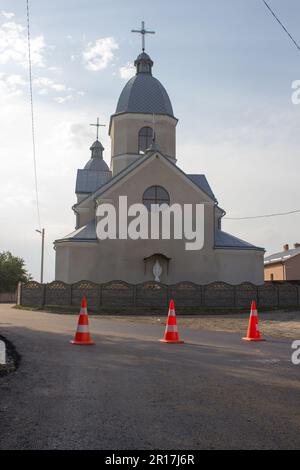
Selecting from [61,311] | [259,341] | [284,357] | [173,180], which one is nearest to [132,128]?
[173,180]

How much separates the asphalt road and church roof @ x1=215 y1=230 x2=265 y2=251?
839 inches

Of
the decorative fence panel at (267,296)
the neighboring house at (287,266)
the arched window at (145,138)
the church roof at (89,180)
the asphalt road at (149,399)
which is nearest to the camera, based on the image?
the asphalt road at (149,399)

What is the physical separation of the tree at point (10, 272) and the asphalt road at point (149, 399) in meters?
50.0

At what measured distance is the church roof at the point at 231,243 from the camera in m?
30.9

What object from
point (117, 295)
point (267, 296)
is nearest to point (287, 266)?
point (267, 296)

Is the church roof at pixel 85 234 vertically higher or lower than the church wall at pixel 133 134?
lower

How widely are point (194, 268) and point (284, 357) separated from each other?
68.7 feet

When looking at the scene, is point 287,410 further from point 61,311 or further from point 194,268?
point 194,268

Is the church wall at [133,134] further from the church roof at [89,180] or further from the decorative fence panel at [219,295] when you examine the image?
the decorative fence panel at [219,295]

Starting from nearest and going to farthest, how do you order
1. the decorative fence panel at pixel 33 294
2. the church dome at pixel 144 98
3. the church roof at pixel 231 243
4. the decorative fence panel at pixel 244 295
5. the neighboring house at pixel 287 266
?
the decorative fence panel at pixel 244 295 → the decorative fence panel at pixel 33 294 → the church roof at pixel 231 243 → the church dome at pixel 144 98 → the neighboring house at pixel 287 266

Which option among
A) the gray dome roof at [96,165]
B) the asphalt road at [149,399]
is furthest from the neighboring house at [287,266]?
the asphalt road at [149,399]

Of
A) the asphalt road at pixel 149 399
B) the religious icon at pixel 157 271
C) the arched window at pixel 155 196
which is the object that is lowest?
the asphalt road at pixel 149 399

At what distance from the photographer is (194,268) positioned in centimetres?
2980

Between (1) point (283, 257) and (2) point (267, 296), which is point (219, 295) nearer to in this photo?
(2) point (267, 296)
